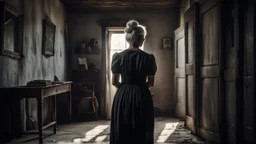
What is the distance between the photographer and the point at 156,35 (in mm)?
8109

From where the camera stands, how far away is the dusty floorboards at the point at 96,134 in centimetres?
463

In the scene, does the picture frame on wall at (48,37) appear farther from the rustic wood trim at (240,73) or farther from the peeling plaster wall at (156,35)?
the rustic wood trim at (240,73)

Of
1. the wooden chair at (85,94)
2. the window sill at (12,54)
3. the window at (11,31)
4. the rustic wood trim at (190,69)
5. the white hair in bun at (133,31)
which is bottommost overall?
the wooden chair at (85,94)

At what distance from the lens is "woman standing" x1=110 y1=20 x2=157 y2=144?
8.36 feet

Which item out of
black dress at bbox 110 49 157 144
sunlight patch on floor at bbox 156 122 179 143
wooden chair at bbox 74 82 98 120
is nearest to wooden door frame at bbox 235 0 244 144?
black dress at bbox 110 49 157 144

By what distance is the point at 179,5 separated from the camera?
25.3 ft

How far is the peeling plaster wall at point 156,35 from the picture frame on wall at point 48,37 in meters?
1.58

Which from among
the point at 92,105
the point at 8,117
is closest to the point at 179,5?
the point at 92,105

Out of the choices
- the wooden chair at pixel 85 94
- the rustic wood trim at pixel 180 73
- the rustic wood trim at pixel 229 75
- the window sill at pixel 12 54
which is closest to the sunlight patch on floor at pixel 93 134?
the wooden chair at pixel 85 94

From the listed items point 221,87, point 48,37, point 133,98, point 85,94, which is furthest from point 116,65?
point 85,94

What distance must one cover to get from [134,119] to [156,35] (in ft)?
19.1

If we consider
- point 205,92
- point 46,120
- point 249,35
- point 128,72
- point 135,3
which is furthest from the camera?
point 135,3

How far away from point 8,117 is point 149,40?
4.77m

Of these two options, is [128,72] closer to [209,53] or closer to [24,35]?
[209,53]
